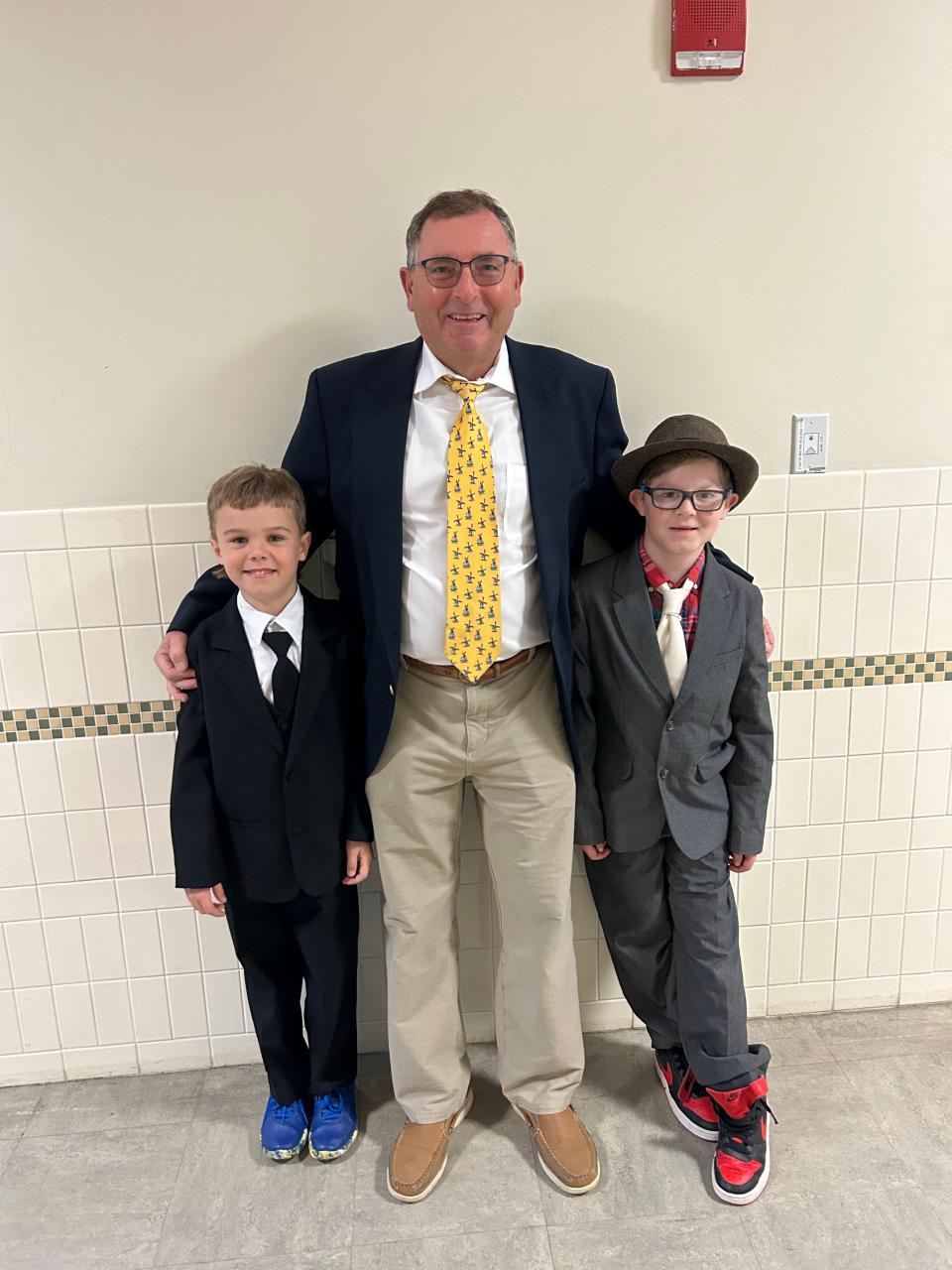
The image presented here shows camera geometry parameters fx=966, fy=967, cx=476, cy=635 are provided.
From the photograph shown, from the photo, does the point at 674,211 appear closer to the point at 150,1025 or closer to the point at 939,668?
the point at 939,668

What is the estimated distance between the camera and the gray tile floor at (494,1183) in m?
1.93

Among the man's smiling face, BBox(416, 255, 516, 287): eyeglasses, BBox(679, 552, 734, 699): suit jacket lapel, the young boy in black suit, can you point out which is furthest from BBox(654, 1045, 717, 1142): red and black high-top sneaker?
BBox(416, 255, 516, 287): eyeglasses

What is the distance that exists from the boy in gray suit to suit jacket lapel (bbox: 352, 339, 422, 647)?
407 mm

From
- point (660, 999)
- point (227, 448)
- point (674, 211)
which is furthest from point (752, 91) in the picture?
point (660, 999)

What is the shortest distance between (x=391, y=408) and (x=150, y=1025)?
5.47 feet

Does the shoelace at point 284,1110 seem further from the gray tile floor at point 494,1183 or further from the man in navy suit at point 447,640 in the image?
the man in navy suit at point 447,640

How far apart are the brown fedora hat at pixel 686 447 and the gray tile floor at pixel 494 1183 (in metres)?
1.45

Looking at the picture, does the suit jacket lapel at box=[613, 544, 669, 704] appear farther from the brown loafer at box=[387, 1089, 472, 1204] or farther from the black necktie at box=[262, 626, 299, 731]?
the brown loafer at box=[387, 1089, 472, 1204]

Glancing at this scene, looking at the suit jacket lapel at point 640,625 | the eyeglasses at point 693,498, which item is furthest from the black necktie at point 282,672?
the eyeglasses at point 693,498

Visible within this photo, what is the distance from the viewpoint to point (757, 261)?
84.9 inches

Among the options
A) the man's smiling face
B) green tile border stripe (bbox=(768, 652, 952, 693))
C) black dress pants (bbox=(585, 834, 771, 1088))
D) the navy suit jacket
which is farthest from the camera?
green tile border stripe (bbox=(768, 652, 952, 693))

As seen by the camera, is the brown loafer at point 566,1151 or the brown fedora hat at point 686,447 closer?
the brown fedora hat at point 686,447

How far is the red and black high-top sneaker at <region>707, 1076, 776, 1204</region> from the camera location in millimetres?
2020

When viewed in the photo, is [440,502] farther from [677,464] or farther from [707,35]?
[707,35]
